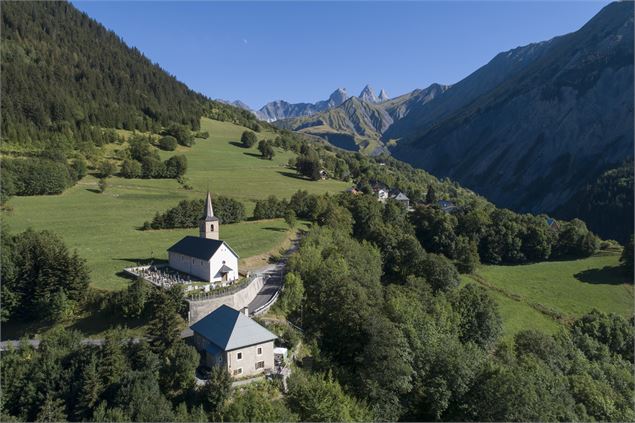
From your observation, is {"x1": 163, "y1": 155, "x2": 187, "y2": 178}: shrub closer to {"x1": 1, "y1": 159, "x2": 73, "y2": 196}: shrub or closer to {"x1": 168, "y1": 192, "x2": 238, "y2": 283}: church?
{"x1": 1, "y1": 159, "x2": 73, "y2": 196}: shrub

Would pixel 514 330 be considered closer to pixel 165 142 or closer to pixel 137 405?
pixel 137 405

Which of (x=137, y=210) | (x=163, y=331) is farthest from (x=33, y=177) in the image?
(x=163, y=331)

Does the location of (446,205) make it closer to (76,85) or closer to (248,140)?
(248,140)

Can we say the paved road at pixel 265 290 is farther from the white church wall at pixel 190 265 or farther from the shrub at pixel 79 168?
the shrub at pixel 79 168

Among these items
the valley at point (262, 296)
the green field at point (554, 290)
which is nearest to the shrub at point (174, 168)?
the valley at point (262, 296)

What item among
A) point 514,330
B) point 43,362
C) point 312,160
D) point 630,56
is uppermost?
point 630,56

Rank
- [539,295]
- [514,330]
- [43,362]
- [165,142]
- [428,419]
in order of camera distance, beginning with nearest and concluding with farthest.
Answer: [43,362] < [428,419] < [514,330] < [539,295] < [165,142]

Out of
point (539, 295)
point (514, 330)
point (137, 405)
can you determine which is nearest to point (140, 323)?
point (137, 405)
